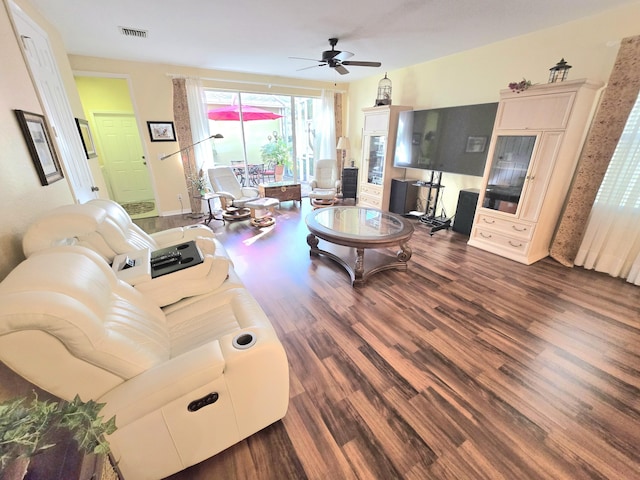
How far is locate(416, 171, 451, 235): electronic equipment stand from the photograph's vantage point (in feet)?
14.0

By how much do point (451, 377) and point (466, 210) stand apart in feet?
9.52

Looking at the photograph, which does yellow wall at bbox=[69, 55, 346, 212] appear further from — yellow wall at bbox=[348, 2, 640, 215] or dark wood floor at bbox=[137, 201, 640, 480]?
dark wood floor at bbox=[137, 201, 640, 480]

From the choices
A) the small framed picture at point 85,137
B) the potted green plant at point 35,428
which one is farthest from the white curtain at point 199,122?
the potted green plant at point 35,428

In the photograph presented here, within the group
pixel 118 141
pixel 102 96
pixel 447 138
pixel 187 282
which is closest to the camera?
pixel 187 282

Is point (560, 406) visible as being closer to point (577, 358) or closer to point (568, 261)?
point (577, 358)

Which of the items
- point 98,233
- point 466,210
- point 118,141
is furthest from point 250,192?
point 466,210

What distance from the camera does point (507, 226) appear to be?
328cm

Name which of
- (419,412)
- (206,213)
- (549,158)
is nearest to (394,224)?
(549,158)

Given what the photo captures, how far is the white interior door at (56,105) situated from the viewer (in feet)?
7.07

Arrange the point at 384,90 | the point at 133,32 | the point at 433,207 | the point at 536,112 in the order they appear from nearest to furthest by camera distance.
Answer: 1. the point at 536,112
2. the point at 133,32
3. the point at 433,207
4. the point at 384,90

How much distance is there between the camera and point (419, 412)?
1.48 meters

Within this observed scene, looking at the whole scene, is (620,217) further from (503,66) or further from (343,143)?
(343,143)

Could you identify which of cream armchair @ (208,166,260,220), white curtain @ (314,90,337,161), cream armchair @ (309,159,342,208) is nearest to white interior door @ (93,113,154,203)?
cream armchair @ (208,166,260,220)

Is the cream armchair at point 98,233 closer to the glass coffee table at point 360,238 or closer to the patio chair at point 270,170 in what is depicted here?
the glass coffee table at point 360,238
